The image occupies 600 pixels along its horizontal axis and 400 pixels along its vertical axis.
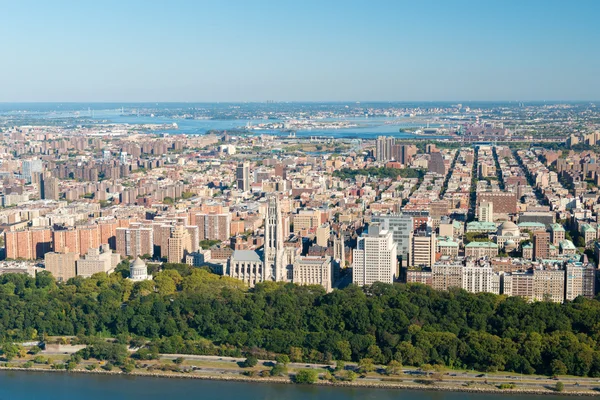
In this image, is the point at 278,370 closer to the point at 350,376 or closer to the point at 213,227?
the point at 350,376

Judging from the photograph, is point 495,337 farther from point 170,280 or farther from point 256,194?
point 256,194

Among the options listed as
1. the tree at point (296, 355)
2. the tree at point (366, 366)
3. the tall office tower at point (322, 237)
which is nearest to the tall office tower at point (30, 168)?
the tall office tower at point (322, 237)

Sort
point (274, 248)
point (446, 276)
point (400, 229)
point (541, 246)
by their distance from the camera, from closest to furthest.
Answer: point (446, 276)
point (274, 248)
point (541, 246)
point (400, 229)

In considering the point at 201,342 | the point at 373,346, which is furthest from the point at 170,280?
the point at 373,346

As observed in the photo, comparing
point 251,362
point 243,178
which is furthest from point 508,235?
point 243,178

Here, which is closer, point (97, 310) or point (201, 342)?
point (201, 342)

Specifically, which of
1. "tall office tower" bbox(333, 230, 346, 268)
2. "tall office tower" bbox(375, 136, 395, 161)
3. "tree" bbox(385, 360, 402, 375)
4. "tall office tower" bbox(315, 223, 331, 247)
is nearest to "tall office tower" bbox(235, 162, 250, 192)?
"tall office tower" bbox(375, 136, 395, 161)
